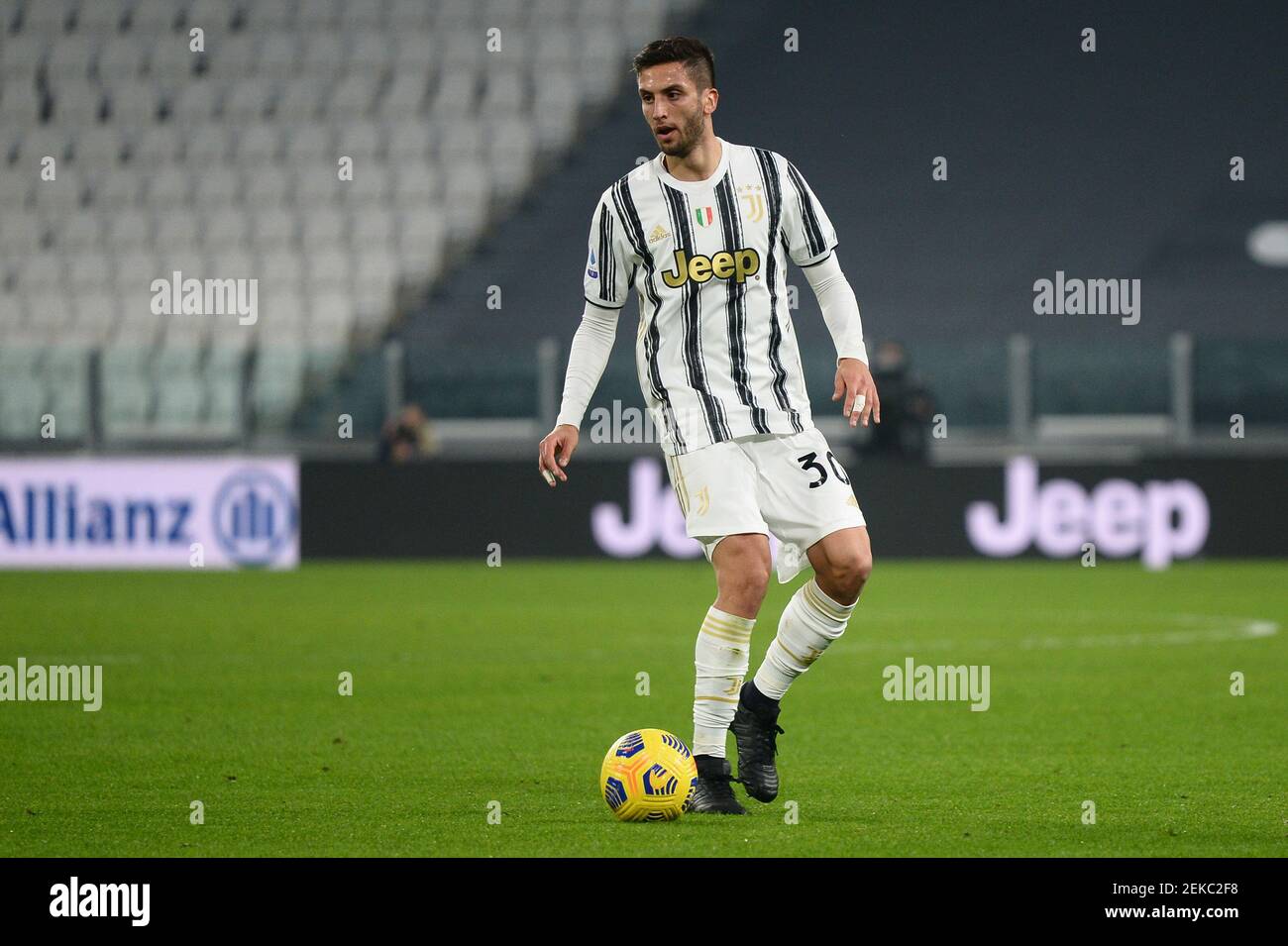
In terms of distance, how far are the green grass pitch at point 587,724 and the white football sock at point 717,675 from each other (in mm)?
263

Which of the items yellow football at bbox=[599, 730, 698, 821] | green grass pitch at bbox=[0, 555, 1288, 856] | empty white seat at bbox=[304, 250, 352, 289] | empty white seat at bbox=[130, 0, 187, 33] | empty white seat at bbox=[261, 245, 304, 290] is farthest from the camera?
empty white seat at bbox=[130, 0, 187, 33]

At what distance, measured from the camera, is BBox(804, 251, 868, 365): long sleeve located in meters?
5.60

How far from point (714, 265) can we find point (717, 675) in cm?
111

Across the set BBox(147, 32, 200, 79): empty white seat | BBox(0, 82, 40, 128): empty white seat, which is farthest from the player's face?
BBox(0, 82, 40, 128): empty white seat

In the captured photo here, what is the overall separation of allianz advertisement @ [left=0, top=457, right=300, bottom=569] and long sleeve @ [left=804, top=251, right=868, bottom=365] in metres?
11.4

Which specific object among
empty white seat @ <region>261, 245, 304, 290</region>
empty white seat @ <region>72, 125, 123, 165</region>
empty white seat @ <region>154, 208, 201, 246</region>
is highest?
empty white seat @ <region>72, 125, 123, 165</region>

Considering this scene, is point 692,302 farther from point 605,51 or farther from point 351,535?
point 605,51

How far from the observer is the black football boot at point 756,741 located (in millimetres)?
5445

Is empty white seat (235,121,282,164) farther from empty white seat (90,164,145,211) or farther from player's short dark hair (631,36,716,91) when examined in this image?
Result: player's short dark hair (631,36,716,91)

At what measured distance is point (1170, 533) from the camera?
639 inches

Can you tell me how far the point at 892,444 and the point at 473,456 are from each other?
366cm

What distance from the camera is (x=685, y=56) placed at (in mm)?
5293

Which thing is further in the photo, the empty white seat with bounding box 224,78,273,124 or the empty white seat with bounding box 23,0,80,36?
the empty white seat with bounding box 23,0,80,36

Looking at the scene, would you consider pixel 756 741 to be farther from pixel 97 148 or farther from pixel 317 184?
pixel 97 148
